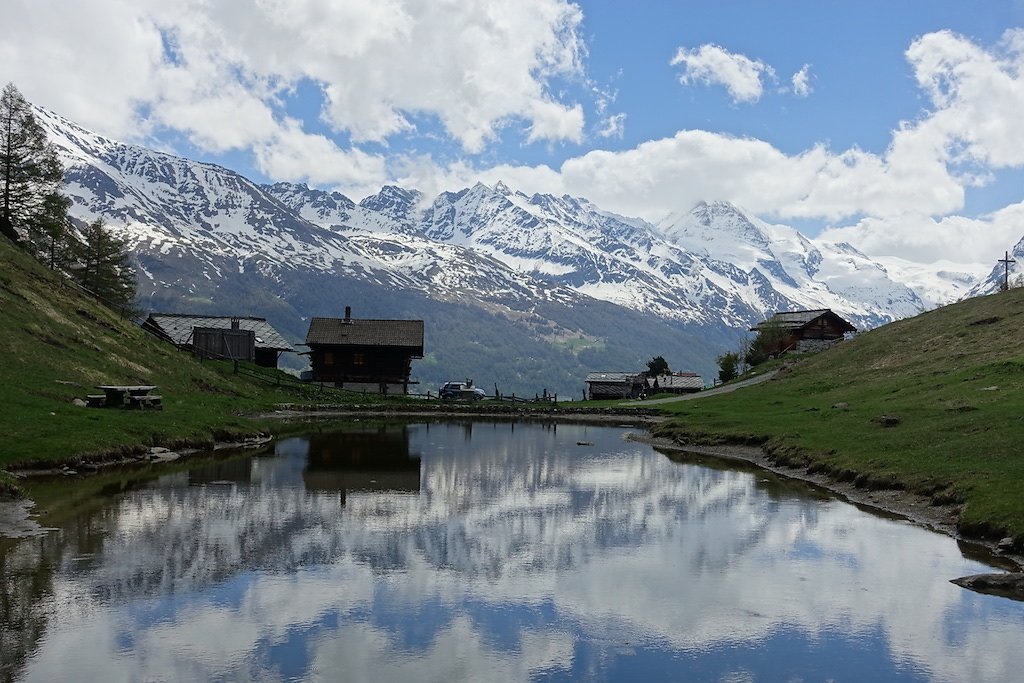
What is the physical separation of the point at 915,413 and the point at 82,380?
Answer: 57.0m

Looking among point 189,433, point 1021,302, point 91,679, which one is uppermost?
point 1021,302

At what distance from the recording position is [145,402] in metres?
63.1

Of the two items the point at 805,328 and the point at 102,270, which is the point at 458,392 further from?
the point at 805,328

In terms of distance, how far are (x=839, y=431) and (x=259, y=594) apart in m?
45.5

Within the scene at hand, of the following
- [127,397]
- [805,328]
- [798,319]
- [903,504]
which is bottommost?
[903,504]

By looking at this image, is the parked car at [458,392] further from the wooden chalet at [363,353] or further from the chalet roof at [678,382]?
the chalet roof at [678,382]

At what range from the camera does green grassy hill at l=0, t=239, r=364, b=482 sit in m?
48.1

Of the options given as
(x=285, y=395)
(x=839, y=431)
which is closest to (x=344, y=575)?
(x=839, y=431)

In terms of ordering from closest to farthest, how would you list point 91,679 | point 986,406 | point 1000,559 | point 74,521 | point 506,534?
point 91,679
point 1000,559
point 74,521
point 506,534
point 986,406

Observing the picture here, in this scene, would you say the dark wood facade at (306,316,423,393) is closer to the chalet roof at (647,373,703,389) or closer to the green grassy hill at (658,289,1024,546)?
the green grassy hill at (658,289,1024,546)

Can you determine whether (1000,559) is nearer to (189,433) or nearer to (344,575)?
(344,575)

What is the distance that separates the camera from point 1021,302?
354 feet

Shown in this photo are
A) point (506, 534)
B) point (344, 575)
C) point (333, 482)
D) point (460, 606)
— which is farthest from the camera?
point (333, 482)

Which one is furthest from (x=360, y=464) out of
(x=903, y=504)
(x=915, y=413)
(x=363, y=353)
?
(x=363, y=353)
